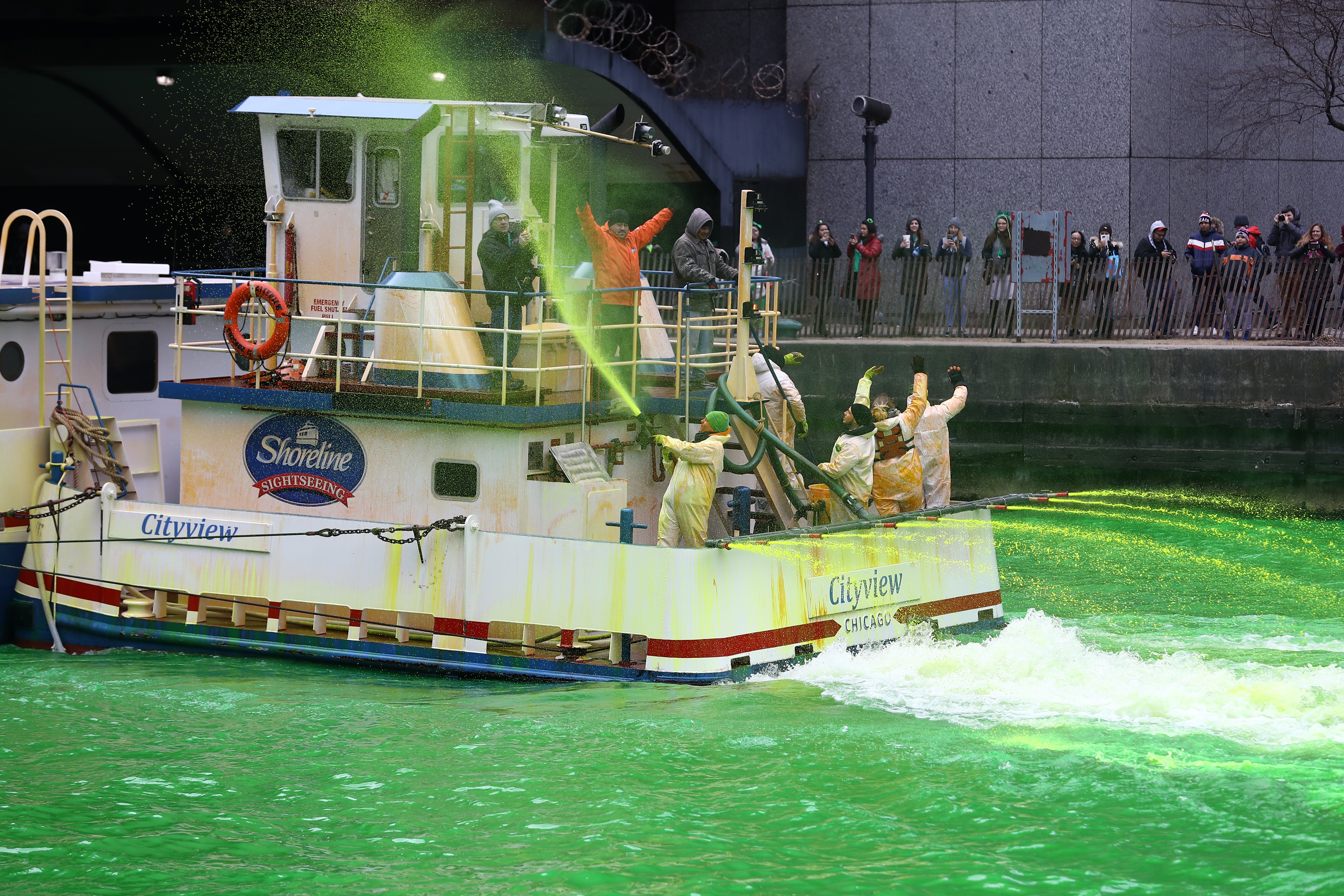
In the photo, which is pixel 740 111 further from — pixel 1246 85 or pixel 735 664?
pixel 735 664

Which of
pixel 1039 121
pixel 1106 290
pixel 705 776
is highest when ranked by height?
pixel 1039 121

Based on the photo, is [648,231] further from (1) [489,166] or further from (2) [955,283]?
(2) [955,283]

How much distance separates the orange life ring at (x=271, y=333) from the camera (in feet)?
45.4

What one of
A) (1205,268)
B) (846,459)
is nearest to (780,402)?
(846,459)

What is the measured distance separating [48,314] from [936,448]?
891 centimetres

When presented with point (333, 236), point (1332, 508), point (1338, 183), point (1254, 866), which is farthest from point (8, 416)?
point (1338, 183)

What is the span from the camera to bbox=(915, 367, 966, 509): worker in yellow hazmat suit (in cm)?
1536

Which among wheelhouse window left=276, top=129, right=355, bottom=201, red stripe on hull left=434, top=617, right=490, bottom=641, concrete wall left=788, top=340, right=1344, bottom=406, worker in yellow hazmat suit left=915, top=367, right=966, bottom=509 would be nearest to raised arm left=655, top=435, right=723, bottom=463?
red stripe on hull left=434, top=617, right=490, bottom=641

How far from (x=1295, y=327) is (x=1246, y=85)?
8432 mm

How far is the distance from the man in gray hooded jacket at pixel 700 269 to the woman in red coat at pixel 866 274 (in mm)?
10415

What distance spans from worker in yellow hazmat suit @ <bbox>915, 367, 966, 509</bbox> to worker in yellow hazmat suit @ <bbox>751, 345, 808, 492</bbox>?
4.25 ft

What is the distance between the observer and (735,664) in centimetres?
1251

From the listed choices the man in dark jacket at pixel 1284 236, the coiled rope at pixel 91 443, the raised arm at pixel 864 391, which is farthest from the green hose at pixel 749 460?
the man in dark jacket at pixel 1284 236

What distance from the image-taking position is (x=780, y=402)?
1480cm
